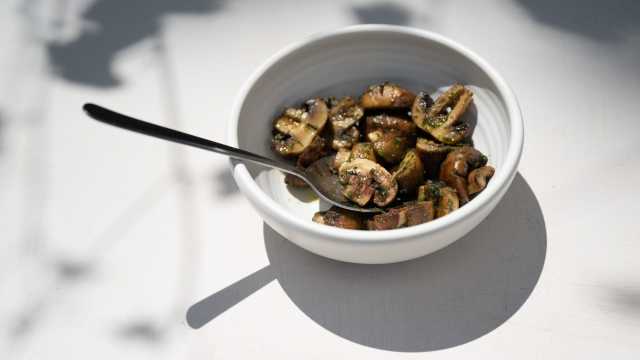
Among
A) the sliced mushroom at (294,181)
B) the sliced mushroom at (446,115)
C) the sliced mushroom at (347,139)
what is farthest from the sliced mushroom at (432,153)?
the sliced mushroom at (294,181)

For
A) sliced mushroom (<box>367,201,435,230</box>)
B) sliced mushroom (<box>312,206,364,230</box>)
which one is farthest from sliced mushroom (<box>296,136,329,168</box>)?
sliced mushroom (<box>367,201,435,230</box>)

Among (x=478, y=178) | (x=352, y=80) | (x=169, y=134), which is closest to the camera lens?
(x=169, y=134)

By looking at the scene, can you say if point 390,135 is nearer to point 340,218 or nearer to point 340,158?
point 340,158

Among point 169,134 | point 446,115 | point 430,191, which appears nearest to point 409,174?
point 430,191

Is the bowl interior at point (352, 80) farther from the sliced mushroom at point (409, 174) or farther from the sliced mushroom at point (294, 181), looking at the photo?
the sliced mushroom at point (409, 174)

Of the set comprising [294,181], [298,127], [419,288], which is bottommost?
[419,288]

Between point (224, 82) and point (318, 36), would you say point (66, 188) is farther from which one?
point (318, 36)
